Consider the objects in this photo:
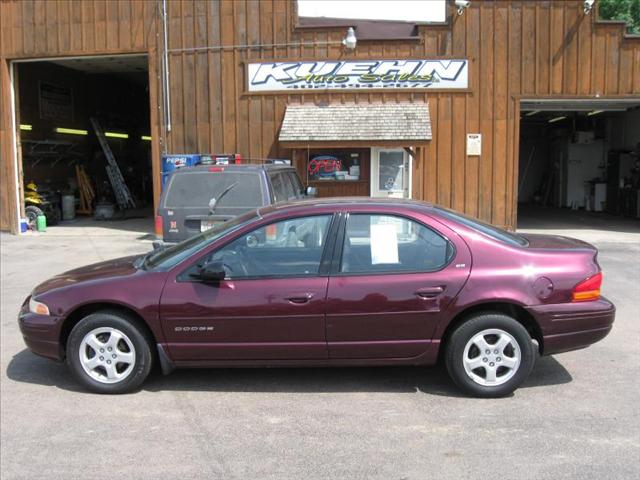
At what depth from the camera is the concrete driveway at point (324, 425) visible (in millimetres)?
3840

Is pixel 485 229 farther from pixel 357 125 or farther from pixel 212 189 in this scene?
pixel 357 125

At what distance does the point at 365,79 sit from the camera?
14.9m

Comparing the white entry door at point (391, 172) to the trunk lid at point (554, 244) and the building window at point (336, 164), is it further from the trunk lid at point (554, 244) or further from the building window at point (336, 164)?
the trunk lid at point (554, 244)

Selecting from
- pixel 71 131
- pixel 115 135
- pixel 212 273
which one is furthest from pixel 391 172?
pixel 115 135

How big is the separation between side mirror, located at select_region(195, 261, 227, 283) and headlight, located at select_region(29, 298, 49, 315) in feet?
4.30

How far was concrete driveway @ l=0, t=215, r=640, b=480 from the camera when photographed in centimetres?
384

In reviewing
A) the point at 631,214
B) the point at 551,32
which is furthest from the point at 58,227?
the point at 631,214

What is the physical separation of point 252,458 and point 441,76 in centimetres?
1259

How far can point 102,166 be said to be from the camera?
25.2m

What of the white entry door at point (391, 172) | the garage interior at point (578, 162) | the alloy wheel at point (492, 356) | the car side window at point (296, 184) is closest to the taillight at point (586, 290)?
the alloy wheel at point (492, 356)

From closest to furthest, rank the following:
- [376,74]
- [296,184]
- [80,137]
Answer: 1. [296,184]
2. [376,74]
3. [80,137]

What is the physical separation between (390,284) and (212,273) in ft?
4.50

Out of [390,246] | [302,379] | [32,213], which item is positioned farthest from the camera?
[32,213]

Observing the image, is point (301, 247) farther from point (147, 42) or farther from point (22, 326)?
point (147, 42)
